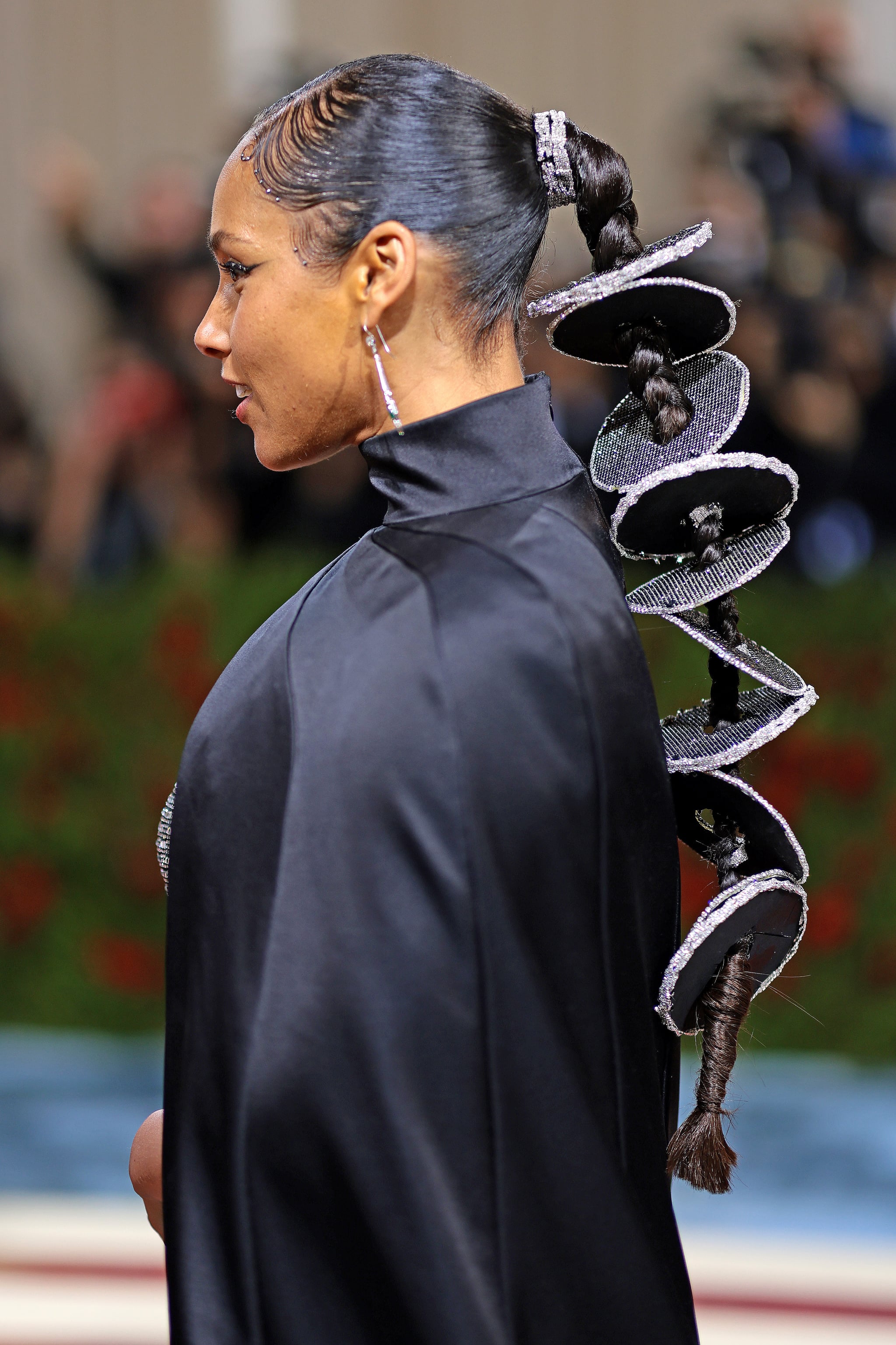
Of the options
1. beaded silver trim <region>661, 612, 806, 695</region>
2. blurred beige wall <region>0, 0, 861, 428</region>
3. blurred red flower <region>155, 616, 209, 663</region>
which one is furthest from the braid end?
blurred beige wall <region>0, 0, 861, 428</region>

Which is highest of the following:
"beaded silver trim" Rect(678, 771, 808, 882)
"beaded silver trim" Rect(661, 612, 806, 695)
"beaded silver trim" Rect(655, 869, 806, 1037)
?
"beaded silver trim" Rect(661, 612, 806, 695)

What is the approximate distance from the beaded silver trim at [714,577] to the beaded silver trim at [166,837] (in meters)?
0.37

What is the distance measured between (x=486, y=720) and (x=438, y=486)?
0.19 m

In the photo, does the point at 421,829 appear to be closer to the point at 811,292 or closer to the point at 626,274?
the point at 626,274

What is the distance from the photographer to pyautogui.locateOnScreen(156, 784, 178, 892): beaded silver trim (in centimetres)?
123

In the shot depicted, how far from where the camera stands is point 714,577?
50.4 inches

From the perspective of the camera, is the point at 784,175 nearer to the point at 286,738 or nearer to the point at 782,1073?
the point at 782,1073

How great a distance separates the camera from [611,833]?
1.19 metres

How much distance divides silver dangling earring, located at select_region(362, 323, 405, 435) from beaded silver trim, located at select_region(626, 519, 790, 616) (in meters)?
0.22

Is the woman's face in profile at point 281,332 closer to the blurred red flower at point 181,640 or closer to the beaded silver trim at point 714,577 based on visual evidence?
the beaded silver trim at point 714,577

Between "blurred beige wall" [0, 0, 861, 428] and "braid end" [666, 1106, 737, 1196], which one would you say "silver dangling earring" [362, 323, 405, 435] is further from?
"blurred beige wall" [0, 0, 861, 428]

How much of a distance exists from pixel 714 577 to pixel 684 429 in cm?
11

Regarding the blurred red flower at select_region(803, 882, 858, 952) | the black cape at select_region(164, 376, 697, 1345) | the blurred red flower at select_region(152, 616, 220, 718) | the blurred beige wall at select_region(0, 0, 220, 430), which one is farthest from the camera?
the blurred beige wall at select_region(0, 0, 220, 430)

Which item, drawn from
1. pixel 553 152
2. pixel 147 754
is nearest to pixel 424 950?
pixel 553 152
